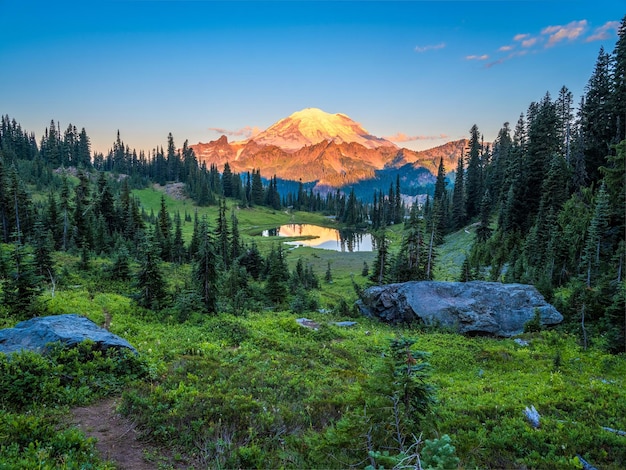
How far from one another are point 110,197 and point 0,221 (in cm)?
1535

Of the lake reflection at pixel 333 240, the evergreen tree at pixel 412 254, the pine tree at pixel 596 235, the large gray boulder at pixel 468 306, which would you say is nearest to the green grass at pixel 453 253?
the evergreen tree at pixel 412 254

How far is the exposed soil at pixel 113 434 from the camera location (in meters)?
7.32

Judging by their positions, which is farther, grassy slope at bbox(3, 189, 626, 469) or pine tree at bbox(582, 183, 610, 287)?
pine tree at bbox(582, 183, 610, 287)

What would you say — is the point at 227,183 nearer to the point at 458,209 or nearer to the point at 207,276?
the point at 458,209

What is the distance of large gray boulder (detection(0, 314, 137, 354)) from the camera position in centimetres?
1079

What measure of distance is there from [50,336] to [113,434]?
5.11m

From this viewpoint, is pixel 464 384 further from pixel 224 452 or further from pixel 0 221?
pixel 0 221

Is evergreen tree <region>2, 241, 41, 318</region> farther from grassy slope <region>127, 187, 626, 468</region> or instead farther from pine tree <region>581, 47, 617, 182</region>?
pine tree <region>581, 47, 617, 182</region>

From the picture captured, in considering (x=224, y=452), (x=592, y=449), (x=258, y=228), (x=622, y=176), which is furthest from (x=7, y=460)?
(x=258, y=228)

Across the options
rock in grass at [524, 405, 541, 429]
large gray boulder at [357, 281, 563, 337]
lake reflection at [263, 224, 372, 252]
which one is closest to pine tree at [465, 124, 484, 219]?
lake reflection at [263, 224, 372, 252]

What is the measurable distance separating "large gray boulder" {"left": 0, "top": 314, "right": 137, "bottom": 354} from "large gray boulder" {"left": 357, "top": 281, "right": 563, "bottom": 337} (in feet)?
65.1

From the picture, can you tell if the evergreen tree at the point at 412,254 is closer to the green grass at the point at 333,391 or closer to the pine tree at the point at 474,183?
the green grass at the point at 333,391

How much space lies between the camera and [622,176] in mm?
29016

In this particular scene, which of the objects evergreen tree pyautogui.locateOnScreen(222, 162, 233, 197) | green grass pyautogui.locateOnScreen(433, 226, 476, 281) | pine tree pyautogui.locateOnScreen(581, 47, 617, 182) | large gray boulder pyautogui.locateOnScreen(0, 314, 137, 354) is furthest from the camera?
evergreen tree pyautogui.locateOnScreen(222, 162, 233, 197)
